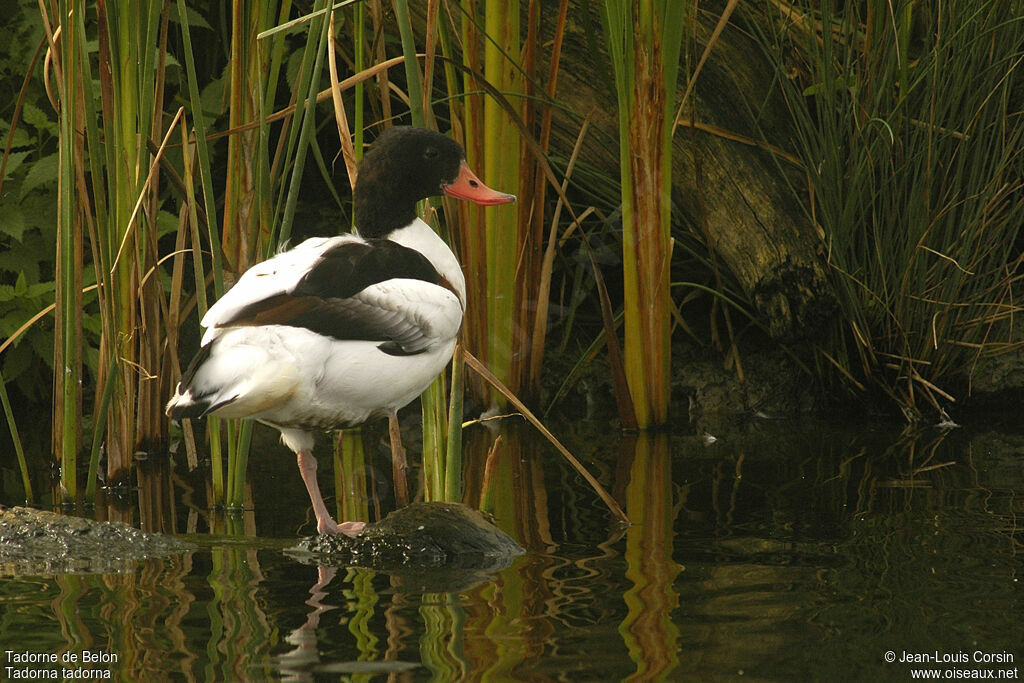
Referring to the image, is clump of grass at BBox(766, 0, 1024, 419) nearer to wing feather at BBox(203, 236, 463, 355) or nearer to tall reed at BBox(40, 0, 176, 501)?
wing feather at BBox(203, 236, 463, 355)

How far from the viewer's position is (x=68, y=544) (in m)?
3.34

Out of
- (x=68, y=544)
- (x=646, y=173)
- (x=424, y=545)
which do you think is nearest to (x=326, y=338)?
(x=424, y=545)

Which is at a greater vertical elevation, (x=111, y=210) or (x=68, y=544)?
(x=111, y=210)

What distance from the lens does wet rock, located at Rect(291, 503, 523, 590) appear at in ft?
10.9

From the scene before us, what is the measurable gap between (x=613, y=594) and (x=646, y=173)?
2.24 meters

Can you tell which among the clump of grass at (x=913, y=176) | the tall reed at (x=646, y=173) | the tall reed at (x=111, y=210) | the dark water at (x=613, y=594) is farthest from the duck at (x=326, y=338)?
the clump of grass at (x=913, y=176)

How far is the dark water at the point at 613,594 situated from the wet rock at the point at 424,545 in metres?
0.08

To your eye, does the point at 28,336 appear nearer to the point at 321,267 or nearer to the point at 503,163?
the point at 503,163

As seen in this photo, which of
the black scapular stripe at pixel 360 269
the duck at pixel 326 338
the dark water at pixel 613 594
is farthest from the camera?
the black scapular stripe at pixel 360 269

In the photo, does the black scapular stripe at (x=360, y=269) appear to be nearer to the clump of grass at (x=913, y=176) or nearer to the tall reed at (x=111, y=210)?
the tall reed at (x=111, y=210)

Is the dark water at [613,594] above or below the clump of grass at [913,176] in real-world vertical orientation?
below

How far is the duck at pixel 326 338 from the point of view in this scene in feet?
10.2

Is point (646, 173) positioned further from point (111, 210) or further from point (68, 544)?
point (68, 544)

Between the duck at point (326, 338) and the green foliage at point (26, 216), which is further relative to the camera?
the green foliage at point (26, 216)
